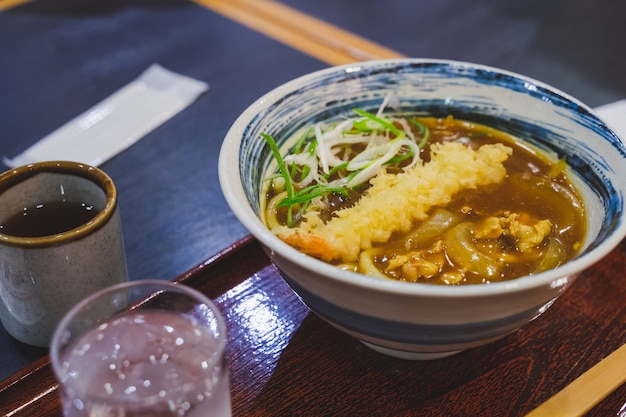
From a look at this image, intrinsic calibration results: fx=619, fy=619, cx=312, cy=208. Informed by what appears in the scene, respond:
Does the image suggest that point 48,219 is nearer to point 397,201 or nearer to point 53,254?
point 53,254

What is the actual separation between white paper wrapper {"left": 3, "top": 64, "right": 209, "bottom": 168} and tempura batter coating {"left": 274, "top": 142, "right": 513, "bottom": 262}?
115 centimetres

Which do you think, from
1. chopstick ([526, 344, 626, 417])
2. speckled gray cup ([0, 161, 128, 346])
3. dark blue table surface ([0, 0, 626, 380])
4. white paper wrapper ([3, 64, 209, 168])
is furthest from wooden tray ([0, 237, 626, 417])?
white paper wrapper ([3, 64, 209, 168])

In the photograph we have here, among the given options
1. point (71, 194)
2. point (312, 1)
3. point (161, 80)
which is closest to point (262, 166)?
point (71, 194)

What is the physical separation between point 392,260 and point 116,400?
66cm

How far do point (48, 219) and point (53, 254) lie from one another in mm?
216

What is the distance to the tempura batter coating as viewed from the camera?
52.4 inches

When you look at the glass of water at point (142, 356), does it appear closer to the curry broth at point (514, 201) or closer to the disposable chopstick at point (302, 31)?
the curry broth at point (514, 201)

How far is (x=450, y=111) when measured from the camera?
1.81m

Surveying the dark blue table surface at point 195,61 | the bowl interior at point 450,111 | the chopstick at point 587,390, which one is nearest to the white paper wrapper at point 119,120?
the dark blue table surface at point 195,61

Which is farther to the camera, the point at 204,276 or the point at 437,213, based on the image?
the point at 204,276

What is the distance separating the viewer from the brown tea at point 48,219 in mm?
1560

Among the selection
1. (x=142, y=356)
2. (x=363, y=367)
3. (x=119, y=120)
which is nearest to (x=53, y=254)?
(x=142, y=356)

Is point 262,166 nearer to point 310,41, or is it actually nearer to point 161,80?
point 161,80

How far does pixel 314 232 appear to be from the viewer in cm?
138
